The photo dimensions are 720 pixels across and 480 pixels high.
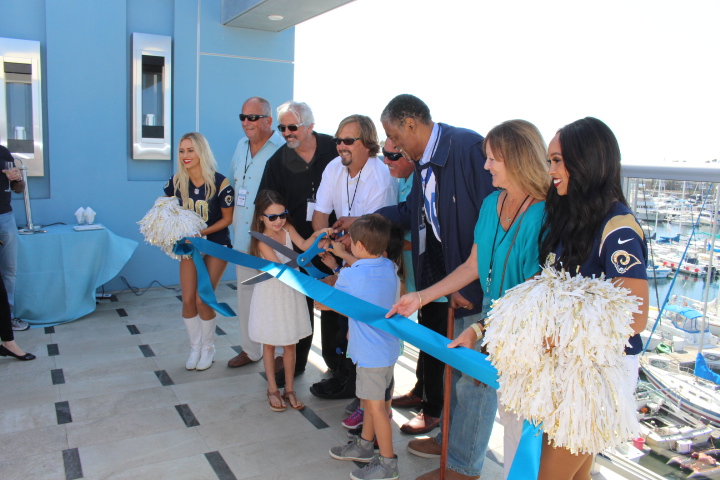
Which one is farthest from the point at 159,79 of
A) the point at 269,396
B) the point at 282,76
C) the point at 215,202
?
the point at 269,396

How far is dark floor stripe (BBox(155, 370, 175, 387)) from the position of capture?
388cm

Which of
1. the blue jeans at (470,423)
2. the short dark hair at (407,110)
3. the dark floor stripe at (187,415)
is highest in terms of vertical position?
the short dark hair at (407,110)

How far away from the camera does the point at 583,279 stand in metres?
1.53

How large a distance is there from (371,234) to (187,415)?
1.69 metres

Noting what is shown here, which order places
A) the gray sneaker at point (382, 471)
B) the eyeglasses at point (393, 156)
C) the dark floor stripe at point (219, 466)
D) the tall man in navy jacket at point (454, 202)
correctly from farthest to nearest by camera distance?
1. the eyeglasses at point (393, 156)
2. the dark floor stripe at point (219, 466)
3. the gray sneaker at point (382, 471)
4. the tall man in navy jacket at point (454, 202)

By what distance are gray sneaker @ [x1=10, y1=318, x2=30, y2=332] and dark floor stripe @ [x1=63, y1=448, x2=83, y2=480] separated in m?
2.49

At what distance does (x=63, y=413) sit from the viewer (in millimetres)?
3383

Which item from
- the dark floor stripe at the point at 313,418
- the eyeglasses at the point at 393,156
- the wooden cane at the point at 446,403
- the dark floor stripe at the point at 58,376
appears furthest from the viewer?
the dark floor stripe at the point at 58,376

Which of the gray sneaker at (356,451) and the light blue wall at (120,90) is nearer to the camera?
the gray sneaker at (356,451)

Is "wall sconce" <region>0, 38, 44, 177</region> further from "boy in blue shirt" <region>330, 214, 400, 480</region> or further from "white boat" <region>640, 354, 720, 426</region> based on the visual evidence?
"white boat" <region>640, 354, 720, 426</region>

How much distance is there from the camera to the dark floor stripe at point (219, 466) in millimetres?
2762

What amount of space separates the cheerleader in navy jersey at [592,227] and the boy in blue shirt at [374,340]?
3.45ft

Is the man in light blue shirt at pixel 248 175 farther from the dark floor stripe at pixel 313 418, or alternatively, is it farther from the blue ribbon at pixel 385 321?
the dark floor stripe at pixel 313 418

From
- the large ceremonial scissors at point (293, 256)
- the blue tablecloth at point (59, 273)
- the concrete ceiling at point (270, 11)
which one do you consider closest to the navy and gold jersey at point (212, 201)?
the large ceremonial scissors at point (293, 256)
